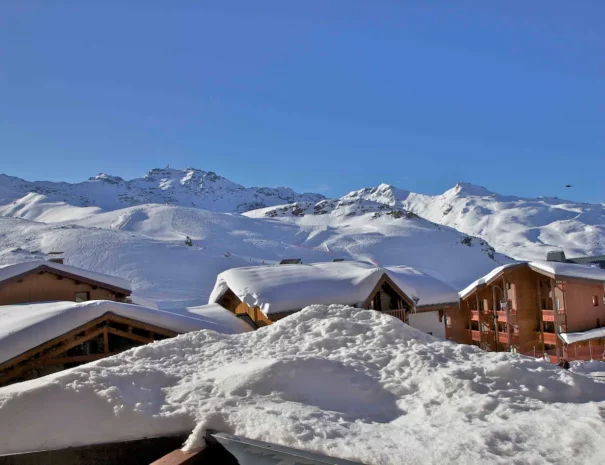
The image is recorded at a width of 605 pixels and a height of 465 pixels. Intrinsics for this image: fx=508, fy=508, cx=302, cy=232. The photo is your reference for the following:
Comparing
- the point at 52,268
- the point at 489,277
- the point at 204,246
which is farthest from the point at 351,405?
the point at 204,246

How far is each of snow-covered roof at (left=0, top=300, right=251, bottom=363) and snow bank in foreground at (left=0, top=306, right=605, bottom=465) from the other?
27.6 ft

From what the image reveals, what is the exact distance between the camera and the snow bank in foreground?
327 cm

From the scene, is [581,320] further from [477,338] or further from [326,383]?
[326,383]

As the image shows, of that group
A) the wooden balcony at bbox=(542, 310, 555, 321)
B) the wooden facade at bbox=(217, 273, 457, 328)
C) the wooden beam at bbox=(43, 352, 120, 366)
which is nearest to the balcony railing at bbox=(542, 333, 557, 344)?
the wooden balcony at bbox=(542, 310, 555, 321)

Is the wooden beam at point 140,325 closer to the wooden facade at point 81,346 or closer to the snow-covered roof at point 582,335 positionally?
the wooden facade at point 81,346

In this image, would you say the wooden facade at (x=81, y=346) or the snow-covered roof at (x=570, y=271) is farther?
the snow-covered roof at (x=570, y=271)

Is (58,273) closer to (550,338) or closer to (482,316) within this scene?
(482,316)

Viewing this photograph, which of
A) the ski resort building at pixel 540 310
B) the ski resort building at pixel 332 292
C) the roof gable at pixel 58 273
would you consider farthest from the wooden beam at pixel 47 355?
the ski resort building at pixel 540 310

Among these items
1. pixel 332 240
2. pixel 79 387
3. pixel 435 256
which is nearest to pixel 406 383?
pixel 79 387

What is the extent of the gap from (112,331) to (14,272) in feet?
24.1

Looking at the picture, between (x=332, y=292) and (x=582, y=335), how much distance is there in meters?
15.3

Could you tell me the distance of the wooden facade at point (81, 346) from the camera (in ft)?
39.5

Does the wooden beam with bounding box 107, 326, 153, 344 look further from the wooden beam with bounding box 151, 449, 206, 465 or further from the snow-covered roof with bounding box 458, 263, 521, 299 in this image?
the snow-covered roof with bounding box 458, 263, 521, 299

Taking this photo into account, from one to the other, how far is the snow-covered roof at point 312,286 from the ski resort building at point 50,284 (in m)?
4.96
